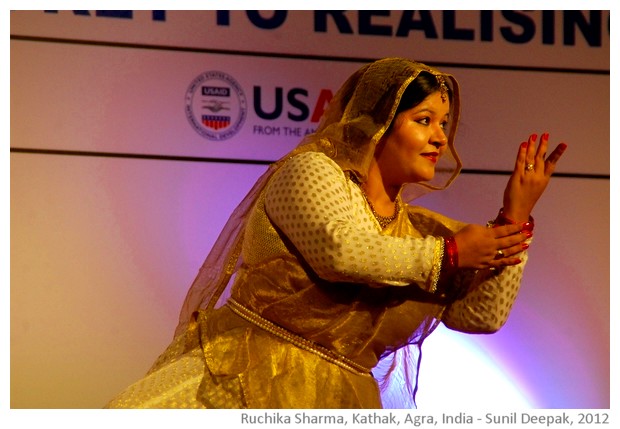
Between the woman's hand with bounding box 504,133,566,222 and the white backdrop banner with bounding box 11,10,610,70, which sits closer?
the woman's hand with bounding box 504,133,566,222

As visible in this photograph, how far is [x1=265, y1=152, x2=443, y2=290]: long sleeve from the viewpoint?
1991 millimetres

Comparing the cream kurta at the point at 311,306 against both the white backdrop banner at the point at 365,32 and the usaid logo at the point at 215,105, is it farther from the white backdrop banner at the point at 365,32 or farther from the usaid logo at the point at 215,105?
the white backdrop banner at the point at 365,32

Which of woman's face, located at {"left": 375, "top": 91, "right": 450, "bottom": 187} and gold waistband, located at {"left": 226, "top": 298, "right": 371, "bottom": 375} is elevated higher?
woman's face, located at {"left": 375, "top": 91, "right": 450, "bottom": 187}

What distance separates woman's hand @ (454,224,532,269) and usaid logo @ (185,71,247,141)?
1.51 metres

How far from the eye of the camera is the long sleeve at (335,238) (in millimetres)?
1991

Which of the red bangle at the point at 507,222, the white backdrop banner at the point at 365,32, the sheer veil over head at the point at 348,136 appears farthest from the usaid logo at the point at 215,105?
the red bangle at the point at 507,222

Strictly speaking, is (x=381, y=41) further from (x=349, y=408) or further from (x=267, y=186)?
(x=349, y=408)

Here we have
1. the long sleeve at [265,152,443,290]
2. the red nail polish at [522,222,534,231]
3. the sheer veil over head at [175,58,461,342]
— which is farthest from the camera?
the sheer veil over head at [175,58,461,342]

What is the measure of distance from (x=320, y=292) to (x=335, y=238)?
0.69ft

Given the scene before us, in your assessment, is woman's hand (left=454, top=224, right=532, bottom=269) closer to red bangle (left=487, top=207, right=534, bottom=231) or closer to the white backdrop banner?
red bangle (left=487, top=207, right=534, bottom=231)

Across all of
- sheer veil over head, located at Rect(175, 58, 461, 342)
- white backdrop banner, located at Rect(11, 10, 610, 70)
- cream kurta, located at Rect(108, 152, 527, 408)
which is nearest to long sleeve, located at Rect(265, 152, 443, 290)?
cream kurta, located at Rect(108, 152, 527, 408)

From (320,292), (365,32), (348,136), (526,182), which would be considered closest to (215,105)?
(365,32)
